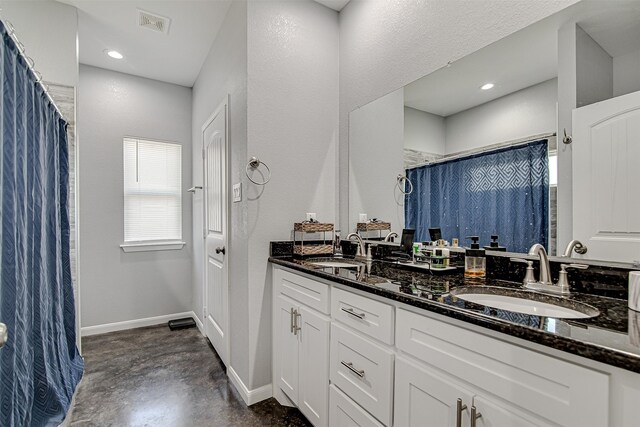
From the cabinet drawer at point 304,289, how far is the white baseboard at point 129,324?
219cm

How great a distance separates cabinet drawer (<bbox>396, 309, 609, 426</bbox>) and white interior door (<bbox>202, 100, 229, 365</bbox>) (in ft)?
5.90

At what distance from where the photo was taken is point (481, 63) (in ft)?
4.98

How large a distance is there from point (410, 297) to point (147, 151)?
348cm

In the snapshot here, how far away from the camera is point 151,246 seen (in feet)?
11.6

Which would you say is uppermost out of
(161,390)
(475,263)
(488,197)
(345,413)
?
(488,197)

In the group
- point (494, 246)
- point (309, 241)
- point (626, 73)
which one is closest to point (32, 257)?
point (309, 241)

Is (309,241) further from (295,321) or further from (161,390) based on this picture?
(161,390)

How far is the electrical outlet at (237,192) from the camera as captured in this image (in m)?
2.14

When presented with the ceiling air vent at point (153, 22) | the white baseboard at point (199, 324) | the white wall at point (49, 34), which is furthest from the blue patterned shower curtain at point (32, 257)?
the white baseboard at point (199, 324)

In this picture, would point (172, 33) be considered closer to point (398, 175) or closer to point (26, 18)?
point (26, 18)

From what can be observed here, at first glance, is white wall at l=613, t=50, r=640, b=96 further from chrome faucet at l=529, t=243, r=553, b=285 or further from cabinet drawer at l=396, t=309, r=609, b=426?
cabinet drawer at l=396, t=309, r=609, b=426

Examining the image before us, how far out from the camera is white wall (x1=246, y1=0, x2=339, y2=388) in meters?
2.07

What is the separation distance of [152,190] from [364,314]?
3.16 meters

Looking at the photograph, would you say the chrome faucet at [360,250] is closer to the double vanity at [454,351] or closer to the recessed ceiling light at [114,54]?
the double vanity at [454,351]
